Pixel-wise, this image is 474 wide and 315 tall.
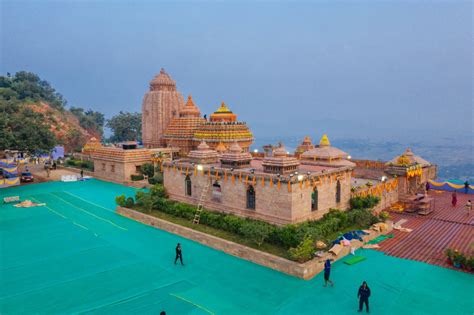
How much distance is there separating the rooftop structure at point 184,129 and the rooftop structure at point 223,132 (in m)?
2.28

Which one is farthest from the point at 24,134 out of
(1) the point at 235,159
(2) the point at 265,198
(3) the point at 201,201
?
(2) the point at 265,198

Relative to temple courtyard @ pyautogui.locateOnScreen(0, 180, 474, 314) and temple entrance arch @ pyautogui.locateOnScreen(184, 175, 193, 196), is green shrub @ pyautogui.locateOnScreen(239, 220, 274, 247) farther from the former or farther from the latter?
temple entrance arch @ pyautogui.locateOnScreen(184, 175, 193, 196)

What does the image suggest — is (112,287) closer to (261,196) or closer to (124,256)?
(124,256)

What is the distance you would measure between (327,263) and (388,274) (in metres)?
2.91

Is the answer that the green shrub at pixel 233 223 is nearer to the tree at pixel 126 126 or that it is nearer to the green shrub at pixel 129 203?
the green shrub at pixel 129 203

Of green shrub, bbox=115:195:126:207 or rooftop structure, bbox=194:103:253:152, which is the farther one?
rooftop structure, bbox=194:103:253:152

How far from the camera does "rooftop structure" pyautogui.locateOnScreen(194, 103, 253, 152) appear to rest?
1344 inches

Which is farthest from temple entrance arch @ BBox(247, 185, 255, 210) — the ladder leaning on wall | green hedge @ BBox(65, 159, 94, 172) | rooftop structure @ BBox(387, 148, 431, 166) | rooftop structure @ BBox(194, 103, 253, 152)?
green hedge @ BBox(65, 159, 94, 172)

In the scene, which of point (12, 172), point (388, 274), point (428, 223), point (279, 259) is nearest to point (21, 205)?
point (12, 172)

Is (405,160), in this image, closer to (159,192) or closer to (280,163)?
(280,163)

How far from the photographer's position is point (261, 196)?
18.4 metres

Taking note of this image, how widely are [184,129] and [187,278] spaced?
1034 inches

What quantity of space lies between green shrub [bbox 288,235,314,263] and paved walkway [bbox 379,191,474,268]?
4.26 metres

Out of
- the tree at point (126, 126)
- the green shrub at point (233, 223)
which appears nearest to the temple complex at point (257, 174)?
the green shrub at point (233, 223)
